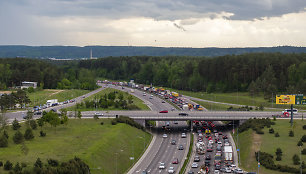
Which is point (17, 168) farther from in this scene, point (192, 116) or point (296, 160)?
point (192, 116)

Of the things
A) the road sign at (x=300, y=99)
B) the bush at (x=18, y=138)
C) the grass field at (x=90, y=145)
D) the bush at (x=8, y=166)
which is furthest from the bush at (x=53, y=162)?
the road sign at (x=300, y=99)

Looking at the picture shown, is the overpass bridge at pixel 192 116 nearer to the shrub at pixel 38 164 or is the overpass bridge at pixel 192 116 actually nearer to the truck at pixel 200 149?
the truck at pixel 200 149

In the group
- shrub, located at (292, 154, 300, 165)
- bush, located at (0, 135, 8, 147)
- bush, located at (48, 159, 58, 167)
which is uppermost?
bush, located at (0, 135, 8, 147)

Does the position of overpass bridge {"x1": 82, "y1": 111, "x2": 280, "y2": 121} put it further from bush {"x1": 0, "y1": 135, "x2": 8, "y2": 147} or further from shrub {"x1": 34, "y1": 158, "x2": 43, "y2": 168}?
shrub {"x1": 34, "y1": 158, "x2": 43, "y2": 168}

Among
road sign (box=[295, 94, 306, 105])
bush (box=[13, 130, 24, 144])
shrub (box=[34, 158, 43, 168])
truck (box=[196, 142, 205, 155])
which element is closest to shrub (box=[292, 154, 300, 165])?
truck (box=[196, 142, 205, 155])

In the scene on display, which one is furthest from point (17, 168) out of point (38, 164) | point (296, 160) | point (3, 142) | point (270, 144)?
point (270, 144)

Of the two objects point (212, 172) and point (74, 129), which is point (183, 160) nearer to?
point (212, 172)

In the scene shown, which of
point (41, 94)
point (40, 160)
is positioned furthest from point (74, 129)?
point (41, 94)
